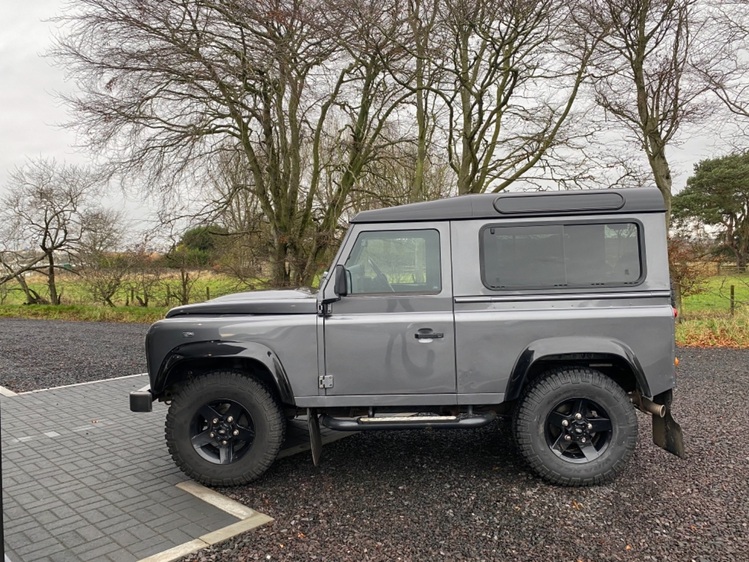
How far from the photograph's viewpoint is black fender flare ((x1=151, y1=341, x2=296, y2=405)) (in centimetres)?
402

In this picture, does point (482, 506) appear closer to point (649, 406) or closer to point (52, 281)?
point (649, 406)

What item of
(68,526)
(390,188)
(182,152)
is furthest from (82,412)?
(390,188)

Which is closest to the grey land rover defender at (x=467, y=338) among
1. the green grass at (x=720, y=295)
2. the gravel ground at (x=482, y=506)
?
the gravel ground at (x=482, y=506)

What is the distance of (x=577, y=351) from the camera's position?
391 cm

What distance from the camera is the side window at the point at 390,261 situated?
414cm

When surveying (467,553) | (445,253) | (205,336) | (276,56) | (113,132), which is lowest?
(467,553)

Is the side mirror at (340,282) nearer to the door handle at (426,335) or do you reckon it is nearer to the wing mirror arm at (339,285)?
the wing mirror arm at (339,285)

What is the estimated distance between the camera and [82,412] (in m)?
6.42

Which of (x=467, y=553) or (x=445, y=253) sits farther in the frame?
(x=445, y=253)

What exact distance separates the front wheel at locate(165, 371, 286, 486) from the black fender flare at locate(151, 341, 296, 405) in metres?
0.17

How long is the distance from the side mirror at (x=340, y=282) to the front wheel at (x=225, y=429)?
962 mm

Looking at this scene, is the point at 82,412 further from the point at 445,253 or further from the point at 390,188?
the point at 390,188

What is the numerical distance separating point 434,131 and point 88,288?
13691mm

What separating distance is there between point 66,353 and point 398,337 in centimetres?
942
